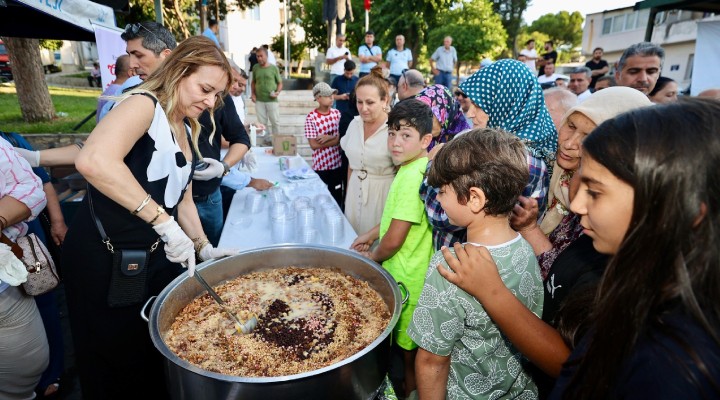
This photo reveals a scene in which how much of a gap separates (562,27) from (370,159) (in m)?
61.0

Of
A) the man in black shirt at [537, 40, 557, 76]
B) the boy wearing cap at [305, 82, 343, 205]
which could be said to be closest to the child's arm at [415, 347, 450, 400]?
the boy wearing cap at [305, 82, 343, 205]

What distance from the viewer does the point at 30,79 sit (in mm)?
9070

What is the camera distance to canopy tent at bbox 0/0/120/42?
12.9 feet

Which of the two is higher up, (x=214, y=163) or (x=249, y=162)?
(x=214, y=163)

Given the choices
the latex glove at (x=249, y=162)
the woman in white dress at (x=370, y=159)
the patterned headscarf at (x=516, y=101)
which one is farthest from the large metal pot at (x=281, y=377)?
the latex glove at (x=249, y=162)

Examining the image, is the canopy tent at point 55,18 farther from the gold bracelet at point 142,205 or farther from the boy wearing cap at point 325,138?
the gold bracelet at point 142,205

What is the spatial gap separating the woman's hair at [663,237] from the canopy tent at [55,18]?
4.76 metres

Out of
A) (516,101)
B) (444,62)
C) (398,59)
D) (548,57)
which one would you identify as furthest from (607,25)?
(516,101)

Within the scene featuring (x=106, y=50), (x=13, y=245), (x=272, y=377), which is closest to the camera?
(x=272, y=377)

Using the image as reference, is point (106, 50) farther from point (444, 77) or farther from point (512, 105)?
point (444, 77)

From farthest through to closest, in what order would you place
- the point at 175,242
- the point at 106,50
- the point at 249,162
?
the point at 106,50, the point at 249,162, the point at 175,242

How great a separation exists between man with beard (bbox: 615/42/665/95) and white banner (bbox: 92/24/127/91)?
5.83 metres

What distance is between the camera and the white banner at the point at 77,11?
12.0 ft

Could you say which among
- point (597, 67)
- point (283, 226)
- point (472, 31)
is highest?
point (472, 31)
